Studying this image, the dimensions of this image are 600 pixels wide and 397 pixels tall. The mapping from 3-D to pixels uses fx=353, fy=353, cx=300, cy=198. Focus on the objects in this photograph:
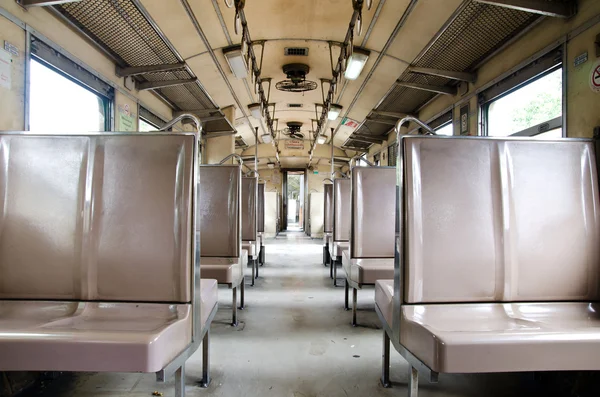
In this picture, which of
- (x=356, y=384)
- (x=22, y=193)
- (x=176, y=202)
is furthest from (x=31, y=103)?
(x=356, y=384)

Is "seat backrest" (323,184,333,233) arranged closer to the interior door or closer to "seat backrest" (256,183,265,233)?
"seat backrest" (256,183,265,233)

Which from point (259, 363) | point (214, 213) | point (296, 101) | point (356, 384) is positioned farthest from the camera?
point (296, 101)

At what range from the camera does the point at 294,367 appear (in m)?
2.17

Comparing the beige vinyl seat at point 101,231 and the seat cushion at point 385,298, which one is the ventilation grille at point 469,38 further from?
the beige vinyl seat at point 101,231

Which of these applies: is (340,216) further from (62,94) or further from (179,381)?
(179,381)

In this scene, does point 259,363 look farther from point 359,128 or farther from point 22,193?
point 359,128

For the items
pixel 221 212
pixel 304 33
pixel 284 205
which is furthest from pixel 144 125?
pixel 284 205

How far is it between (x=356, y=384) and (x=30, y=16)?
3435mm

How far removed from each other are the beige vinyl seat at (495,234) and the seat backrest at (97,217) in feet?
3.18

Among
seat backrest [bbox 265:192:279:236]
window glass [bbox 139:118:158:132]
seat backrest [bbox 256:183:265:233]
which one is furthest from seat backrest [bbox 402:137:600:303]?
seat backrest [bbox 265:192:279:236]

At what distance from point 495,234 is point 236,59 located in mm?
3691

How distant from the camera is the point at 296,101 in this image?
25.7 feet

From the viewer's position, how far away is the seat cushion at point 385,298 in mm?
1666

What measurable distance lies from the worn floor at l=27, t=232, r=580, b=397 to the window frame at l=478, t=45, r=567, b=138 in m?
2.15
